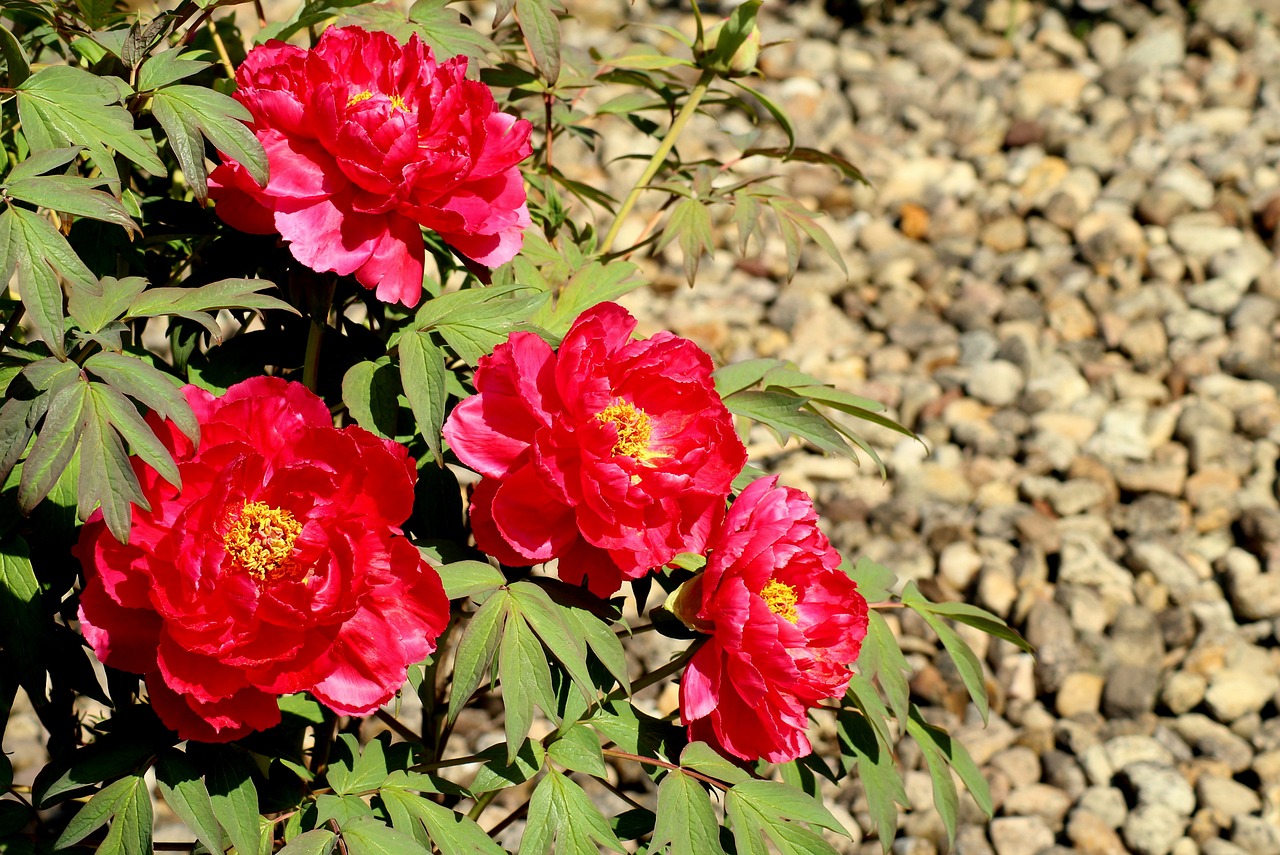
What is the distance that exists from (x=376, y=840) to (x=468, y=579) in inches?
7.9

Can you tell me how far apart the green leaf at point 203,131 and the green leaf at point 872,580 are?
73 cm

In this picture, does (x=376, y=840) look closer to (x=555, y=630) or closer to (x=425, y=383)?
(x=555, y=630)

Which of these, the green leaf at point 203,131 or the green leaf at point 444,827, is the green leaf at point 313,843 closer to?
the green leaf at point 444,827

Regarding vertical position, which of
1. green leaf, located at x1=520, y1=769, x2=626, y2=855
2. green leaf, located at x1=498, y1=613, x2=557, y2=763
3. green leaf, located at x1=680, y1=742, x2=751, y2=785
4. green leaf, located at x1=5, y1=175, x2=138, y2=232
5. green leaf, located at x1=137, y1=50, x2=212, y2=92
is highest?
green leaf, located at x1=137, y1=50, x2=212, y2=92

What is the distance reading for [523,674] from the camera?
95cm

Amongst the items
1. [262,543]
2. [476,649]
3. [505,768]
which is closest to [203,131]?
[262,543]

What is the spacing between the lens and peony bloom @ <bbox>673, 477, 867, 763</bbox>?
1004mm

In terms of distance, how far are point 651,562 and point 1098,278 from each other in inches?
102

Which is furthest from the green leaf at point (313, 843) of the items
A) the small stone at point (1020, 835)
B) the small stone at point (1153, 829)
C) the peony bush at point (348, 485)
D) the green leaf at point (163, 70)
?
the small stone at point (1153, 829)

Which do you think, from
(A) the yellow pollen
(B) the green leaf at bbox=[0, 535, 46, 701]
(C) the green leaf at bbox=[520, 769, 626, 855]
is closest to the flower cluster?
(A) the yellow pollen

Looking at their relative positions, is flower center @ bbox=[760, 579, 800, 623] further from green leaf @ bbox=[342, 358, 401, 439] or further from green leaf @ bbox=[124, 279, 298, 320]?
green leaf @ bbox=[124, 279, 298, 320]

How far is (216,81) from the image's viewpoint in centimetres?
111

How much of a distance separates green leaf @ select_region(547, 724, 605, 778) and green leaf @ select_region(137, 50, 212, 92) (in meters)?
0.59

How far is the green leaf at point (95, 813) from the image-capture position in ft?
3.08
